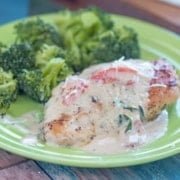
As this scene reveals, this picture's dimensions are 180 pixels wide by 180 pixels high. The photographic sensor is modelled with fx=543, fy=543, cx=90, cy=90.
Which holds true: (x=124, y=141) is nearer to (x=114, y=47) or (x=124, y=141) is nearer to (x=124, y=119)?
(x=124, y=119)

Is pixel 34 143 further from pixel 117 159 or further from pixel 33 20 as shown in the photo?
pixel 33 20

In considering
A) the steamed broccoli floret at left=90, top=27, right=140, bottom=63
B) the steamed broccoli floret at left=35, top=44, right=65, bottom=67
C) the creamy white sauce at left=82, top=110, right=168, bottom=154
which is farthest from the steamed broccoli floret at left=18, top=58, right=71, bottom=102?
the creamy white sauce at left=82, top=110, right=168, bottom=154

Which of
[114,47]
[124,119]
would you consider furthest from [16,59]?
[124,119]

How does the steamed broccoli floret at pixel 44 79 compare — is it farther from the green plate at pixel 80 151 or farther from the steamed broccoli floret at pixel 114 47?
the steamed broccoli floret at pixel 114 47

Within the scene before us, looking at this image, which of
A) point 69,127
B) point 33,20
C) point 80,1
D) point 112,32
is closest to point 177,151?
point 69,127

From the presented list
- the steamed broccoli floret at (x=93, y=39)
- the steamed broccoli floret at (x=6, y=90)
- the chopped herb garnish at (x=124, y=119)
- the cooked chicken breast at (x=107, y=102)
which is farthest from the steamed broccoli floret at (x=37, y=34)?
the chopped herb garnish at (x=124, y=119)

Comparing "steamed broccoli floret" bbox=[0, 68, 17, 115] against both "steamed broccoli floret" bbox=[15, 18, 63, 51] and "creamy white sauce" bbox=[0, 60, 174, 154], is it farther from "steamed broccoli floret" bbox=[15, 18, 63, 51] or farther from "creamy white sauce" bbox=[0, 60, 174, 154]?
"steamed broccoli floret" bbox=[15, 18, 63, 51]

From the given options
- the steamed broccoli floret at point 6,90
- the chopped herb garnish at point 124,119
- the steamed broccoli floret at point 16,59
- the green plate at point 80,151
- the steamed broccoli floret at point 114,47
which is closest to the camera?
the green plate at point 80,151
